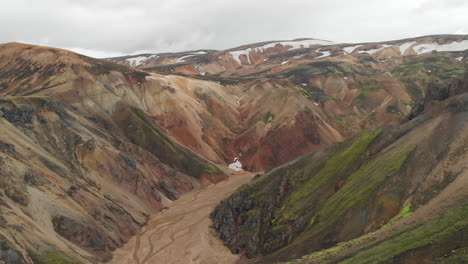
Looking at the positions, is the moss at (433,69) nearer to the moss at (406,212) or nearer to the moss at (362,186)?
the moss at (362,186)

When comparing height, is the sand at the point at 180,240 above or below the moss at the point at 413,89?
below

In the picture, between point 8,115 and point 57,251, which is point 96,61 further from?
point 57,251

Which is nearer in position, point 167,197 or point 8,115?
point 8,115

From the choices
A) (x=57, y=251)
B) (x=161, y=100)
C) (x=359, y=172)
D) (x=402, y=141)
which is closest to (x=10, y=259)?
(x=57, y=251)

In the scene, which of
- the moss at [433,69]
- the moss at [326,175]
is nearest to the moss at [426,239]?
the moss at [326,175]

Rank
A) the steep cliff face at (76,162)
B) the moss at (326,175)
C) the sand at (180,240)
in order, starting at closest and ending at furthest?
the steep cliff face at (76,162), the moss at (326,175), the sand at (180,240)

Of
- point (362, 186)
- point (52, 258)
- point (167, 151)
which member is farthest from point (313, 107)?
point (52, 258)

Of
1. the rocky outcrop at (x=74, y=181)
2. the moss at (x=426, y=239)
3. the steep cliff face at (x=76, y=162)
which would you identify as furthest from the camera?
the steep cliff face at (x=76, y=162)

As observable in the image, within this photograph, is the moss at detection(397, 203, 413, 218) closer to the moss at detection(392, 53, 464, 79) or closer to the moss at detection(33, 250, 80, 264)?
the moss at detection(33, 250, 80, 264)
